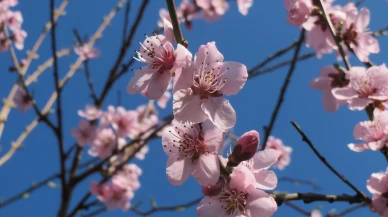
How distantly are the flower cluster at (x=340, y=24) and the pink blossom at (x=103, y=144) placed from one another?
2.27m

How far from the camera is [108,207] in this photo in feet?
12.1

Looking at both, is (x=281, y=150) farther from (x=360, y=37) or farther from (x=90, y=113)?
(x=360, y=37)

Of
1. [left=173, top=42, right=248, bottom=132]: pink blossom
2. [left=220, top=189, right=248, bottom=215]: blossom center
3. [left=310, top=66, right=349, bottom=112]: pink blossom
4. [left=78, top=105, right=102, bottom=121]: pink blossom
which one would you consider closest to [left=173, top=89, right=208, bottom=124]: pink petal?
[left=173, top=42, right=248, bottom=132]: pink blossom

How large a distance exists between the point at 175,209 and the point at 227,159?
188 centimetres

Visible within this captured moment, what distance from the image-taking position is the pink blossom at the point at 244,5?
337 centimetres

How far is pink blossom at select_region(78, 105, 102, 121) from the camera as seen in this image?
3637 millimetres

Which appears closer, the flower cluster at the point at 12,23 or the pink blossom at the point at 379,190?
the pink blossom at the point at 379,190

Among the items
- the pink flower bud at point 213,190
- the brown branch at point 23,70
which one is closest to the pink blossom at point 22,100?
the brown branch at point 23,70

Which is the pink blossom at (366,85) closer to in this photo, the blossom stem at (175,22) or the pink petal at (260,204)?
the pink petal at (260,204)

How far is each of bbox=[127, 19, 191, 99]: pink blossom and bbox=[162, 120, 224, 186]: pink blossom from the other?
0.13m

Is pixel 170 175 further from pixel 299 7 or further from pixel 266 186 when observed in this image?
pixel 299 7

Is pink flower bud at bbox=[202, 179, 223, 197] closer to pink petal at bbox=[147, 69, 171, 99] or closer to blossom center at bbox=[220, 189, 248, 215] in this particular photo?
blossom center at bbox=[220, 189, 248, 215]

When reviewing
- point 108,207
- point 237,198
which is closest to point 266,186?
point 237,198

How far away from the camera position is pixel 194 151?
123 cm
